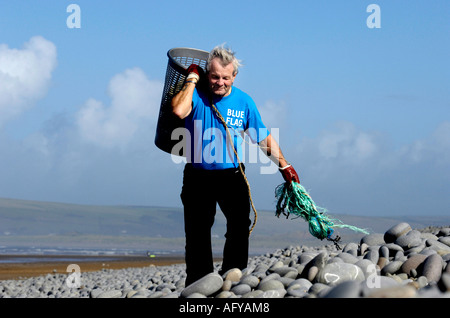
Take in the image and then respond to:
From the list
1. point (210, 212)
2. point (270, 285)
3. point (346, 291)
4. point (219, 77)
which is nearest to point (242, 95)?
point (219, 77)

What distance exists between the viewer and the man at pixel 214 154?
4527 millimetres

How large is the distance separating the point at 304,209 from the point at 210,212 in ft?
2.90

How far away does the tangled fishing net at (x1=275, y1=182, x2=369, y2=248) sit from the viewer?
4.88 meters

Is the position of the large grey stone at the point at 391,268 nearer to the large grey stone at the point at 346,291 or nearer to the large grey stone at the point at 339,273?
the large grey stone at the point at 339,273

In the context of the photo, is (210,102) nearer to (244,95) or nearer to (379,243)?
(244,95)

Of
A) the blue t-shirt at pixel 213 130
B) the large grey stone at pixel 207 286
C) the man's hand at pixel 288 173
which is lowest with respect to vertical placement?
the large grey stone at pixel 207 286

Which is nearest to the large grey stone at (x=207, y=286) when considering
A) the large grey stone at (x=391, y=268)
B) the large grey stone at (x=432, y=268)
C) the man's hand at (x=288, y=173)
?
the man's hand at (x=288, y=173)

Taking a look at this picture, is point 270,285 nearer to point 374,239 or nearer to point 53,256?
point 374,239

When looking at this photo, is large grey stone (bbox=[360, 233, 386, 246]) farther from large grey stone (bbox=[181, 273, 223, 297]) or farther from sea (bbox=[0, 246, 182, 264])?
sea (bbox=[0, 246, 182, 264])

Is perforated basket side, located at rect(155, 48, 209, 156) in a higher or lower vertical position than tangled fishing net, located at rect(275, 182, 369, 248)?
higher

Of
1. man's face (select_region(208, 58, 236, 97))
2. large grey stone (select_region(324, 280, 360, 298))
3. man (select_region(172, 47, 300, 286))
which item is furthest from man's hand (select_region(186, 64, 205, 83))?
large grey stone (select_region(324, 280, 360, 298))

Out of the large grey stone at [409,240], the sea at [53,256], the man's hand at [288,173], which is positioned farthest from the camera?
the sea at [53,256]
